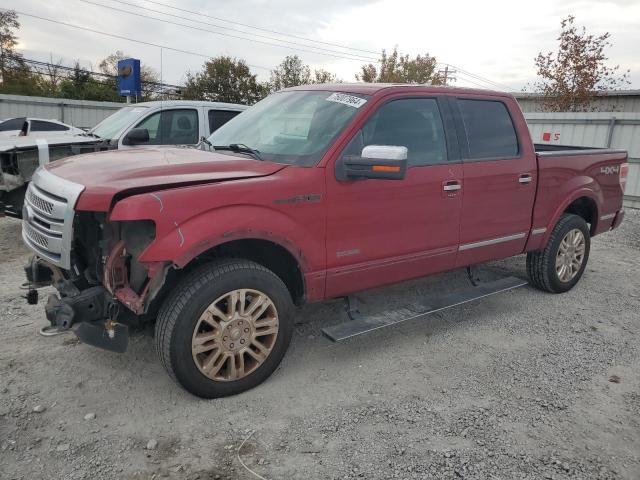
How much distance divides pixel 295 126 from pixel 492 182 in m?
1.77

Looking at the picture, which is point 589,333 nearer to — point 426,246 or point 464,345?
point 464,345

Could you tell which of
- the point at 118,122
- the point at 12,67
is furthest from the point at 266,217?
the point at 12,67

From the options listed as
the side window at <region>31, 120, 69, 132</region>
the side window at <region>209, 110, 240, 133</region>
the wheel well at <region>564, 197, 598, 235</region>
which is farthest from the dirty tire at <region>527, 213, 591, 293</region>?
the side window at <region>31, 120, 69, 132</region>

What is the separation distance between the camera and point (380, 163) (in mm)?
3098

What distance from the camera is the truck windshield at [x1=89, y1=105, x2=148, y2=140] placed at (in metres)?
7.09

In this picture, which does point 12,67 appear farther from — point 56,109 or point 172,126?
point 172,126

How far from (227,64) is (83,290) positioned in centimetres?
2859

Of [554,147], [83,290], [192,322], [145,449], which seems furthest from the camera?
[554,147]

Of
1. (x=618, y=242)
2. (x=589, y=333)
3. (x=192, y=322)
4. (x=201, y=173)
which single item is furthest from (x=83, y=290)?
(x=618, y=242)

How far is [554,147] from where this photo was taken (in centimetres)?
615

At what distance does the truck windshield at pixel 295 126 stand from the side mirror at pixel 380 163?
0.90 ft

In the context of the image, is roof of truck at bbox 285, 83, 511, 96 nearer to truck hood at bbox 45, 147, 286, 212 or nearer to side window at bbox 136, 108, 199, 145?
truck hood at bbox 45, 147, 286, 212

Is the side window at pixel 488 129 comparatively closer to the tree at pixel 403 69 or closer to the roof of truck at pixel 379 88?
the roof of truck at pixel 379 88

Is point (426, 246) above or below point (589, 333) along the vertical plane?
above
